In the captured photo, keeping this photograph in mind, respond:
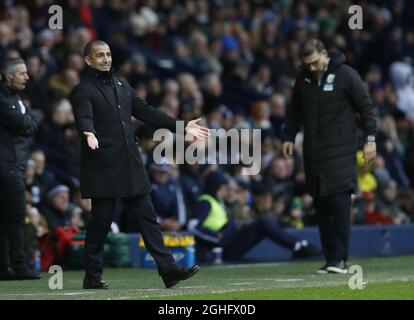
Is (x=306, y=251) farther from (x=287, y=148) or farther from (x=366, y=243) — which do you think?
(x=287, y=148)

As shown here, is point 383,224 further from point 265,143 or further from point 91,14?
point 91,14

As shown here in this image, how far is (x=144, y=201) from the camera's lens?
12758mm

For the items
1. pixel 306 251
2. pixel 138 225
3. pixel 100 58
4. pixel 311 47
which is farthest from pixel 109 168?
pixel 306 251

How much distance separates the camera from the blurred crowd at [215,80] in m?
19.3

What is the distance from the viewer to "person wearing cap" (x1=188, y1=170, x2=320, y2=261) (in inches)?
724

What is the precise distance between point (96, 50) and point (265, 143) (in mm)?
10087

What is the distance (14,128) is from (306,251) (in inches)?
207

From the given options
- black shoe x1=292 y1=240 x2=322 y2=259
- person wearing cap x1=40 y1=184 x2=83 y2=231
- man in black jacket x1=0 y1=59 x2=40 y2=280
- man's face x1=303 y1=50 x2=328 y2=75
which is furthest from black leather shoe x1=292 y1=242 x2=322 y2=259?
man in black jacket x1=0 y1=59 x2=40 y2=280

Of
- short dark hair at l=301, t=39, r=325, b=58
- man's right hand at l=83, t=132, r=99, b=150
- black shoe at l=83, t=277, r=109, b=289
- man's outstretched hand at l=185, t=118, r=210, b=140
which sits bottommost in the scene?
black shoe at l=83, t=277, r=109, b=289

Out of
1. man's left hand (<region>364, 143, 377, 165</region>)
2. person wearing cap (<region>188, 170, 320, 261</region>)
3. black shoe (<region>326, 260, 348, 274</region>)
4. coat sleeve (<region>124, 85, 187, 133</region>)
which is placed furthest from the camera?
person wearing cap (<region>188, 170, 320, 261</region>)

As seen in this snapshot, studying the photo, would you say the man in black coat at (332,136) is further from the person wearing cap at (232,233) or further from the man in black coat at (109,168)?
the person wearing cap at (232,233)

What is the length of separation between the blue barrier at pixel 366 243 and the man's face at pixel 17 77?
557 centimetres

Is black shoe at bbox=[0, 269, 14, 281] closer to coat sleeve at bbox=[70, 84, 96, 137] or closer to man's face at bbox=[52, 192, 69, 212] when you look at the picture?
coat sleeve at bbox=[70, 84, 96, 137]

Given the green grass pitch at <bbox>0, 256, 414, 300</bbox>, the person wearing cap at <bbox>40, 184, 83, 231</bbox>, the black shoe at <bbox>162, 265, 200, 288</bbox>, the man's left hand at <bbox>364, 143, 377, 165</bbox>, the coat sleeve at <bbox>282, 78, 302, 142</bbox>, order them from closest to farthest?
1. the green grass pitch at <bbox>0, 256, 414, 300</bbox>
2. the black shoe at <bbox>162, 265, 200, 288</bbox>
3. the man's left hand at <bbox>364, 143, 377, 165</bbox>
4. the coat sleeve at <bbox>282, 78, 302, 142</bbox>
5. the person wearing cap at <bbox>40, 184, 83, 231</bbox>
